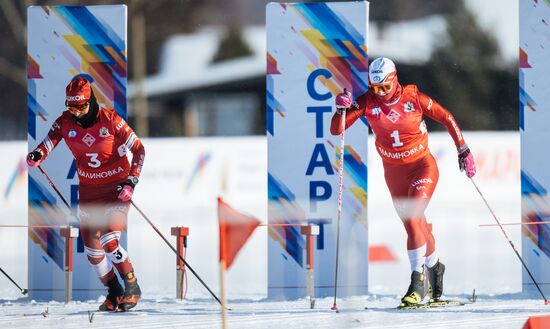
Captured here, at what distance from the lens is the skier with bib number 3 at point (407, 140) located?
9.35 metres

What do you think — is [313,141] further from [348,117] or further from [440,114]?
[440,114]

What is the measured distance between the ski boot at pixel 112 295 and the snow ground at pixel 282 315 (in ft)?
0.56

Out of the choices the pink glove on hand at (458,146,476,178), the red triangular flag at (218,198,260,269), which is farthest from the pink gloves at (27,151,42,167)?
the pink glove on hand at (458,146,476,178)

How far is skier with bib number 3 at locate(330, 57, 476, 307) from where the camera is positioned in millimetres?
9352

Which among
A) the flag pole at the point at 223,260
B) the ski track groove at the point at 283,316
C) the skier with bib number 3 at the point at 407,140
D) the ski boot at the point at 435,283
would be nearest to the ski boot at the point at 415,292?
the skier with bib number 3 at the point at 407,140

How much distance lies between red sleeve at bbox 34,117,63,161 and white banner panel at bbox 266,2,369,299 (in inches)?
69.8

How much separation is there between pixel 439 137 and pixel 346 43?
814 cm

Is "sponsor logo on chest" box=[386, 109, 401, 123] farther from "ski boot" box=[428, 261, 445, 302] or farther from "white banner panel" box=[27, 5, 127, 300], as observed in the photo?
"white banner panel" box=[27, 5, 127, 300]

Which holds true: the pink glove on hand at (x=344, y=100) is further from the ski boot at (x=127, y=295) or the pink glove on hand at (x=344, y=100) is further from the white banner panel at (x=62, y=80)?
the ski boot at (x=127, y=295)

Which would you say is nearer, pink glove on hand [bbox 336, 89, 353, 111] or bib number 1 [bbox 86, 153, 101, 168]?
pink glove on hand [bbox 336, 89, 353, 111]

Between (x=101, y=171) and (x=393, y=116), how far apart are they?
233 centimetres

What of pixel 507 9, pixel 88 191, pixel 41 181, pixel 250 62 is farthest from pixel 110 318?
pixel 507 9

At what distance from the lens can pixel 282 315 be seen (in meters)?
9.05

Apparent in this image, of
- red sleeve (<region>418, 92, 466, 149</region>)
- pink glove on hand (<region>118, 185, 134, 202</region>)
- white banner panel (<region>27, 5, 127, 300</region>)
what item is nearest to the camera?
pink glove on hand (<region>118, 185, 134, 202</region>)
